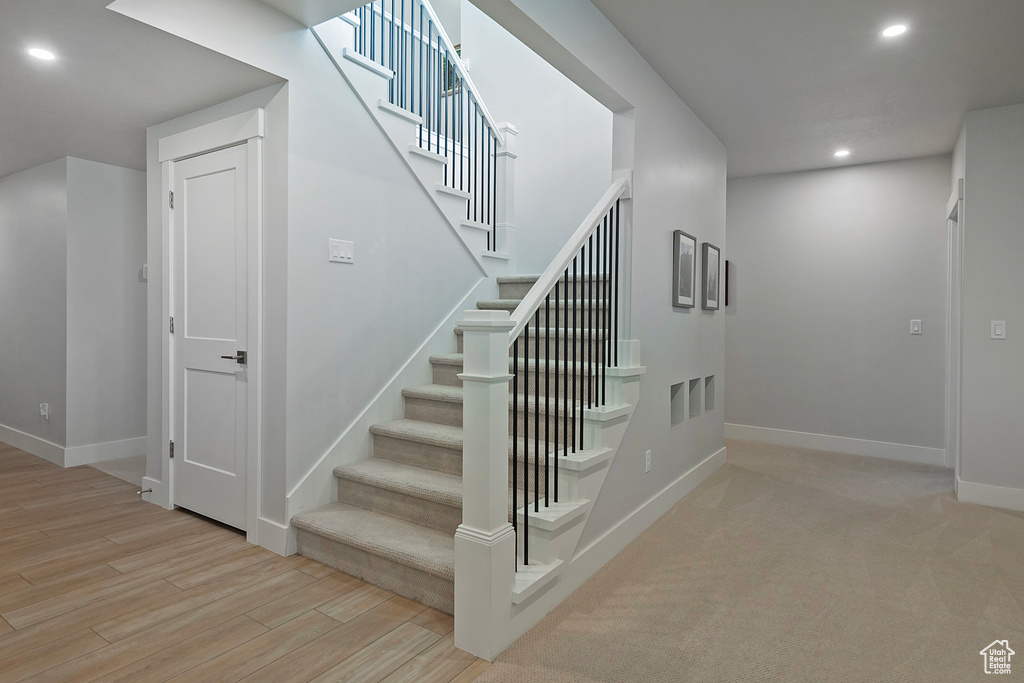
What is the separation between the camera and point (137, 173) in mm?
4539

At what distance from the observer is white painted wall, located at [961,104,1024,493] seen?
3492 mm

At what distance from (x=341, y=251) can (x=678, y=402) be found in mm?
2208

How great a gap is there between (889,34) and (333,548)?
138 inches

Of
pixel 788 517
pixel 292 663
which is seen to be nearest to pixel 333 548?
pixel 292 663

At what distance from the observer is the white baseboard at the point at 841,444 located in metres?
4.76

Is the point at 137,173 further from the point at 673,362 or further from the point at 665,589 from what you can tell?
the point at 665,589

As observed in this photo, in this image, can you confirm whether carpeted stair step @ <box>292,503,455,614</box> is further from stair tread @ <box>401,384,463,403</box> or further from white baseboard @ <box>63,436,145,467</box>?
white baseboard @ <box>63,436,145,467</box>

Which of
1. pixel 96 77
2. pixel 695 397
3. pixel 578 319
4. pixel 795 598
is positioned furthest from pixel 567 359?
pixel 96 77

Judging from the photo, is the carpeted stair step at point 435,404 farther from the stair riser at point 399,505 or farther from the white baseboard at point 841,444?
the white baseboard at point 841,444

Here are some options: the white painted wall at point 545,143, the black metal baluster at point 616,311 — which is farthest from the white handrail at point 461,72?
the black metal baluster at point 616,311

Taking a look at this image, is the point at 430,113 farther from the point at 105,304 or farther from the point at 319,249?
the point at 105,304

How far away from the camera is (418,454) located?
293cm

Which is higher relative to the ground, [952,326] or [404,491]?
[952,326]

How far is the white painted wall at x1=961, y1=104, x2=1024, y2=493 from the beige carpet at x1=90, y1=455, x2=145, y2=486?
5.41m
